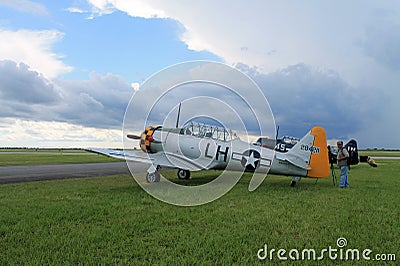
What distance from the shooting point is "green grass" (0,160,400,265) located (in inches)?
156

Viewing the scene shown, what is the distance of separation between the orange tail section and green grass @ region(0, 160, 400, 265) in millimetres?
2380

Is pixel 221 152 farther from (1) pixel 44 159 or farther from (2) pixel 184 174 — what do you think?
(1) pixel 44 159

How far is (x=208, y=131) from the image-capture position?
12195mm

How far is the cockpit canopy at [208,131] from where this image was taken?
11844mm

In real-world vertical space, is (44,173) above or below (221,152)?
below

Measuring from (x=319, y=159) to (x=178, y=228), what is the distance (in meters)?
7.23

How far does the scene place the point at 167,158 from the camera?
1228cm

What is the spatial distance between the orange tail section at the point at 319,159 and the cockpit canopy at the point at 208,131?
2.98 metres

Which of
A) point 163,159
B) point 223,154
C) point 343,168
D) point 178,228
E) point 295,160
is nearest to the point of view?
point 178,228

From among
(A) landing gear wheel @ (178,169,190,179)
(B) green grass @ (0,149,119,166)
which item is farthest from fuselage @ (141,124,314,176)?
(B) green grass @ (0,149,119,166)

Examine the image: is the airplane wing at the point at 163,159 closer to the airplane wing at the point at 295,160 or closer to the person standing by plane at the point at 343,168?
the airplane wing at the point at 295,160

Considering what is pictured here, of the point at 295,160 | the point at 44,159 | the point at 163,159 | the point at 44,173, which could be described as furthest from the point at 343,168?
the point at 44,159

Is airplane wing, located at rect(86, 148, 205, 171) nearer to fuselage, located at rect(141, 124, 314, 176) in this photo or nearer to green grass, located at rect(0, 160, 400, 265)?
fuselage, located at rect(141, 124, 314, 176)

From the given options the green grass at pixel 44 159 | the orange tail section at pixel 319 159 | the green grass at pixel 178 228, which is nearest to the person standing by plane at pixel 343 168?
the orange tail section at pixel 319 159
